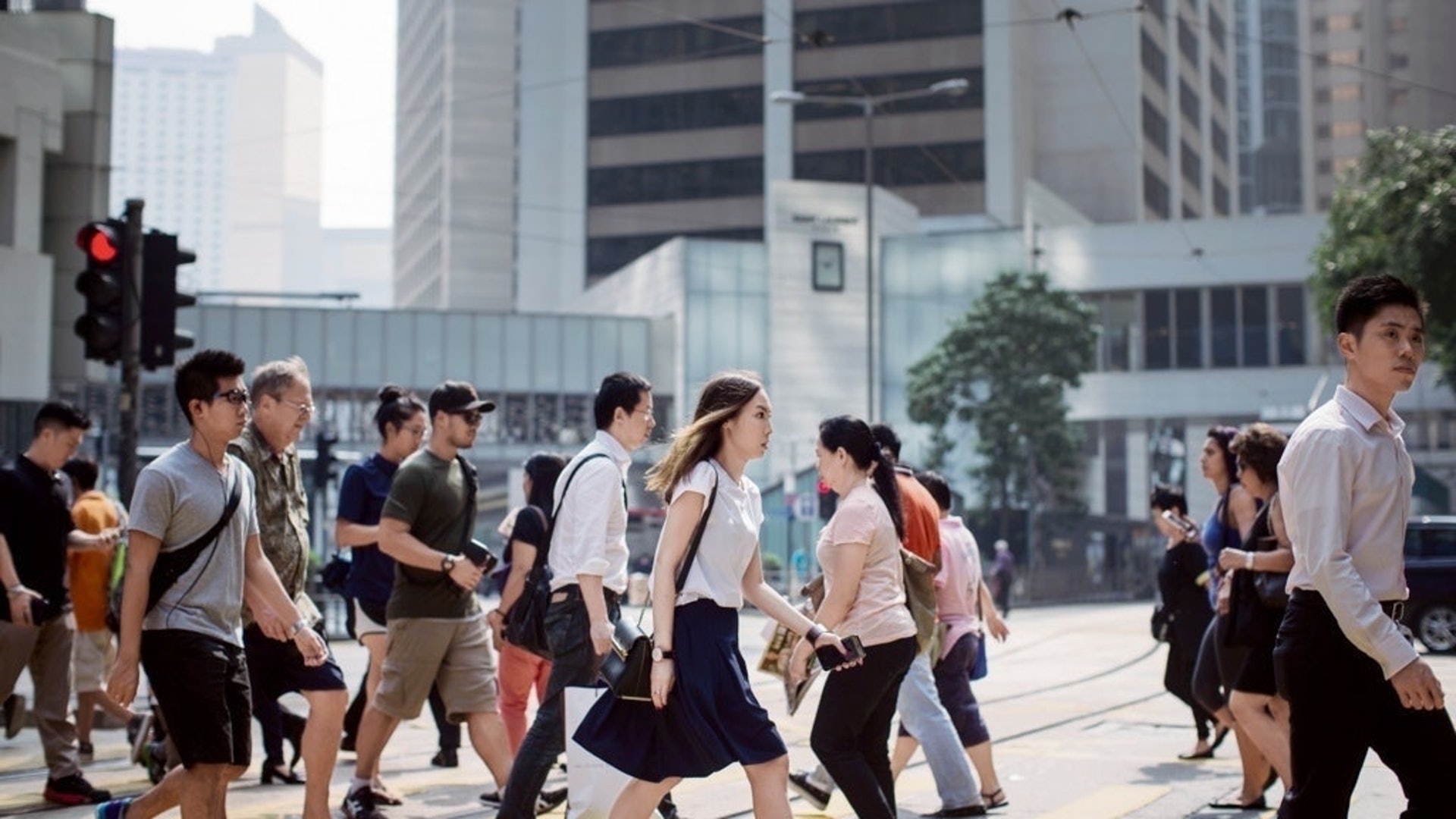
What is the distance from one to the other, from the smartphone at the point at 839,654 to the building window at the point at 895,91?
6848 centimetres

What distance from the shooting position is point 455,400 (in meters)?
7.65

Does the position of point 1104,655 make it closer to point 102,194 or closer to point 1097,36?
point 102,194

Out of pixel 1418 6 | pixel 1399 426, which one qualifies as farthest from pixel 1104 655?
pixel 1418 6

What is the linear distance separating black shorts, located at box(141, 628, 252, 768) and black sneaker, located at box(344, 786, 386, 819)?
6.19ft

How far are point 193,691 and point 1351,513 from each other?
3.52 metres

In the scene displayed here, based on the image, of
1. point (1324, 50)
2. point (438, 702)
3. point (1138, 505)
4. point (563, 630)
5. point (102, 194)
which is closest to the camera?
point (563, 630)

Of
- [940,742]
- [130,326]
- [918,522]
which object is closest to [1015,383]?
[130,326]

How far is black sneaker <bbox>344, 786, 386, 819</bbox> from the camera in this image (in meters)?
7.64

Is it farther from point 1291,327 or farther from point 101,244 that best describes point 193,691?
point 1291,327

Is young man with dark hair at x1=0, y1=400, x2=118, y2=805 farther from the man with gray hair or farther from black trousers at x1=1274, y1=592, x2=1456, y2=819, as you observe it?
black trousers at x1=1274, y1=592, x2=1456, y2=819

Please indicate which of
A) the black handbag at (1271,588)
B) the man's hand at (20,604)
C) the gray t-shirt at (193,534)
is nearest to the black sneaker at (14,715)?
the man's hand at (20,604)

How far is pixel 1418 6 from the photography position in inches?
4400

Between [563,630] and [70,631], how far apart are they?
359 centimetres

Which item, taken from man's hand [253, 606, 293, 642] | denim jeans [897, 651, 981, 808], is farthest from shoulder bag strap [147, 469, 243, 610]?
denim jeans [897, 651, 981, 808]
